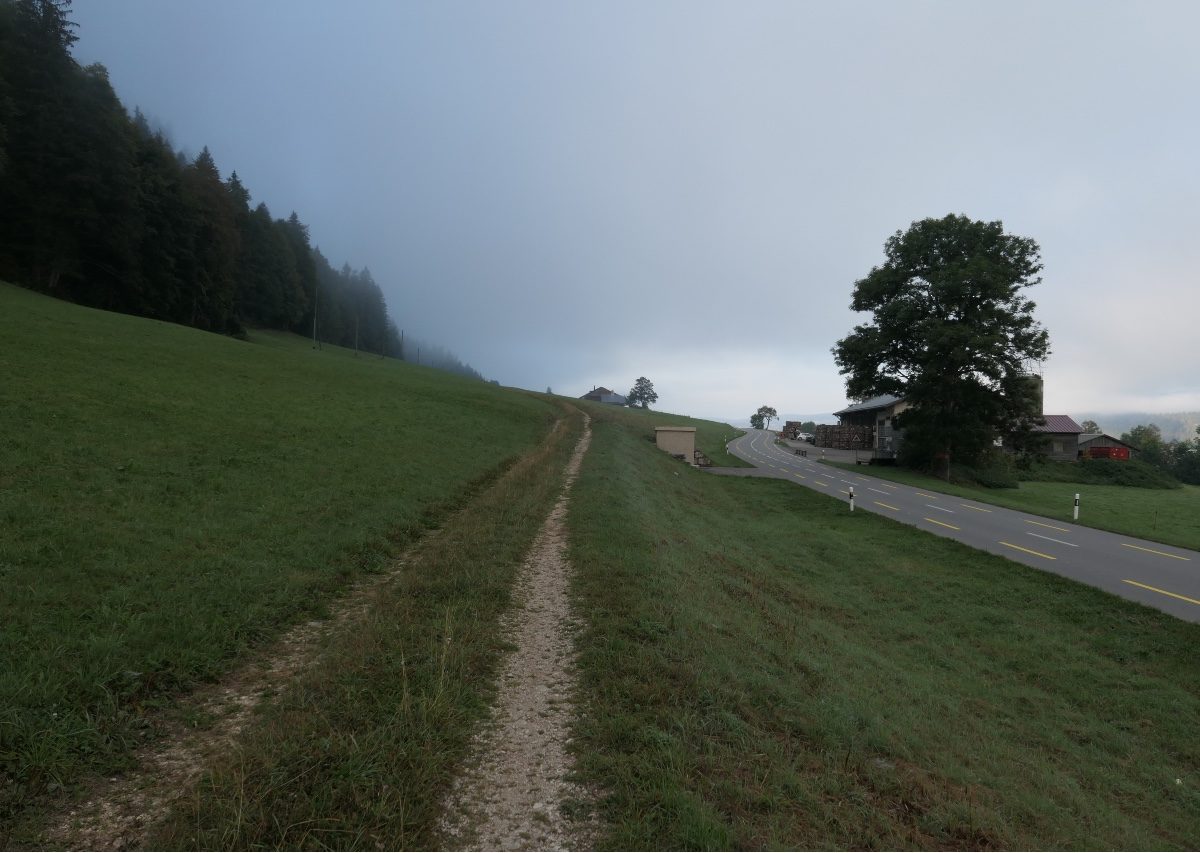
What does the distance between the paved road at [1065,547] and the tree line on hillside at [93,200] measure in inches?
2209

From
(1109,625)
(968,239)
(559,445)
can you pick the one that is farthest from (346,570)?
(968,239)

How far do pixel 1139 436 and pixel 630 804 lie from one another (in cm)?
10961

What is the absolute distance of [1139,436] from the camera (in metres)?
79.7

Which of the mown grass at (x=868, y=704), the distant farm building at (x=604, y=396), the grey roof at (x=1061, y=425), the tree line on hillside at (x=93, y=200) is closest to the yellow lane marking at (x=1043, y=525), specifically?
the mown grass at (x=868, y=704)

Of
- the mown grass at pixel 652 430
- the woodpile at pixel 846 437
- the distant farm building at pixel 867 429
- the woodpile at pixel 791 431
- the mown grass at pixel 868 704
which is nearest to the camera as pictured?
the mown grass at pixel 868 704

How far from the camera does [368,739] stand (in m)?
3.85

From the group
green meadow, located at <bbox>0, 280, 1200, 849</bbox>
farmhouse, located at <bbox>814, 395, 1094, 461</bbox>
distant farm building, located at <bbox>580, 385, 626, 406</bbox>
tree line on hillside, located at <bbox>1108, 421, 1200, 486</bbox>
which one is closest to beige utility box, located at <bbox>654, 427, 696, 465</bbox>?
green meadow, located at <bbox>0, 280, 1200, 849</bbox>

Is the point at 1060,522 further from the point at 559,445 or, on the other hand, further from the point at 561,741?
the point at 561,741

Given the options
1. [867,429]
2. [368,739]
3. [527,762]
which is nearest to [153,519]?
[368,739]

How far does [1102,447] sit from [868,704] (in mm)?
83421

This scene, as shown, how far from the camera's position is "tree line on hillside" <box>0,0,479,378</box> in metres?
41.2

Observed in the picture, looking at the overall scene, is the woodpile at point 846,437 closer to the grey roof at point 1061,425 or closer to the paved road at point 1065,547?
the grey roof at point 1061,425

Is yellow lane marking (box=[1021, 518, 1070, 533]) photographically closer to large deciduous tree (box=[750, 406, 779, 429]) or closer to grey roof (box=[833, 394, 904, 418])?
grey roof (box=[833, 394, 904, 418])

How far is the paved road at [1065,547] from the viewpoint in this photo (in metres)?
11.9
